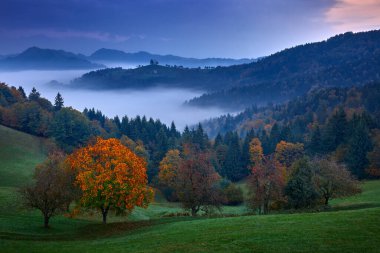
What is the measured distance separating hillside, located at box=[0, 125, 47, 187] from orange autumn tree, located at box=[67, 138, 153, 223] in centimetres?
4454

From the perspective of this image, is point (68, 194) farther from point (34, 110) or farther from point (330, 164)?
point (34, 110)

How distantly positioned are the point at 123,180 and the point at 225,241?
19869mm

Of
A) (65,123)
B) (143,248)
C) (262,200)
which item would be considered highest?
(65,123)

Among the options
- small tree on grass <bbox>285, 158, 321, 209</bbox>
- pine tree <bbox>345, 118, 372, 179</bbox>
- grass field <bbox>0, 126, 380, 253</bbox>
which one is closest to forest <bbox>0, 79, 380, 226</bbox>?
pine tree <bbox>345, 118, 372, 179</bbox>

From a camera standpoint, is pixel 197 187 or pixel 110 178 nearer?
pixel 110 178

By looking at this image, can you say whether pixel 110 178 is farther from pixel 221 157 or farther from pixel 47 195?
pixel 221 157

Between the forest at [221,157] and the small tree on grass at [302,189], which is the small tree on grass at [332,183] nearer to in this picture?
the forest at [221,157]

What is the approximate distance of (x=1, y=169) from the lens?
8912cm

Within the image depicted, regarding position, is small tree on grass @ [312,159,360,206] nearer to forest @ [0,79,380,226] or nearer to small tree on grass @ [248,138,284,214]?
forest @ [0,79,380,226]

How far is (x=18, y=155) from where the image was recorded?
342 feet

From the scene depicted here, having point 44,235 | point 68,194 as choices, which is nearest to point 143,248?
point 44,235

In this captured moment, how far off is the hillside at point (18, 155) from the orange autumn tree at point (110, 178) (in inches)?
1753

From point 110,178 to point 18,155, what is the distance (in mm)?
71181

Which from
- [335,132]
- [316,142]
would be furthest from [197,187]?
[316,142]
